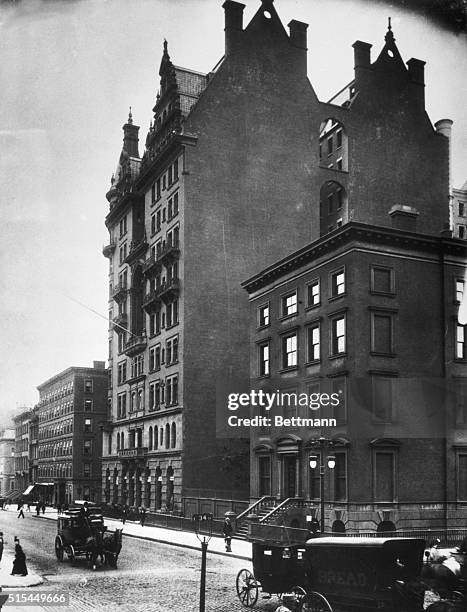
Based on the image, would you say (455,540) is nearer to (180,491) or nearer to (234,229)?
(180,491)

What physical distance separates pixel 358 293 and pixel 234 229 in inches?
867

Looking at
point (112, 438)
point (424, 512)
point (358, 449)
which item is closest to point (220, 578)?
point (358, 449)

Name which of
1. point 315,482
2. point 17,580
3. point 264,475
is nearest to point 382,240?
point 315,482

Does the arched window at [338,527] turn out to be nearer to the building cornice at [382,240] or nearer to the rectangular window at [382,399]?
the rectangular window at [382,399]

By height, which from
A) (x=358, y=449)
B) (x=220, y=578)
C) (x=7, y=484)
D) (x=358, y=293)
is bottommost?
(x=7, y=484)

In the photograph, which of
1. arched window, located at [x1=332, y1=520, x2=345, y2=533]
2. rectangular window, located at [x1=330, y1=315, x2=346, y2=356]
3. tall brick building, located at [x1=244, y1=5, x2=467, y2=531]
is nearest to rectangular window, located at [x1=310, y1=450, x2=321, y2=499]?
tall brick building, located at [x1=244, y1=5, x2=467, y2=531]

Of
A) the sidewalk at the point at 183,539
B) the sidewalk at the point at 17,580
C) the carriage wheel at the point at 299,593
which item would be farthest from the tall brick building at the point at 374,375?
the carriage wheel at the point at 299,593

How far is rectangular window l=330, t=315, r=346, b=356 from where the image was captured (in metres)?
39.6

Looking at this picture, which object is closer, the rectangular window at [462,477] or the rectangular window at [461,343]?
the rectangular window at [461,343]

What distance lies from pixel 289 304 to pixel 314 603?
29.2 meters

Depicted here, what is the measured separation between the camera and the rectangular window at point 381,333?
127 ft

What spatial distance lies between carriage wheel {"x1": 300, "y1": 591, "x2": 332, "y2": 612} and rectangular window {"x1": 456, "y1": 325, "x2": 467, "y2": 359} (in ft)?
81.9

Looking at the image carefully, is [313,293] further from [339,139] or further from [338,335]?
[339,139]

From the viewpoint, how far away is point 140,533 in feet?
155
